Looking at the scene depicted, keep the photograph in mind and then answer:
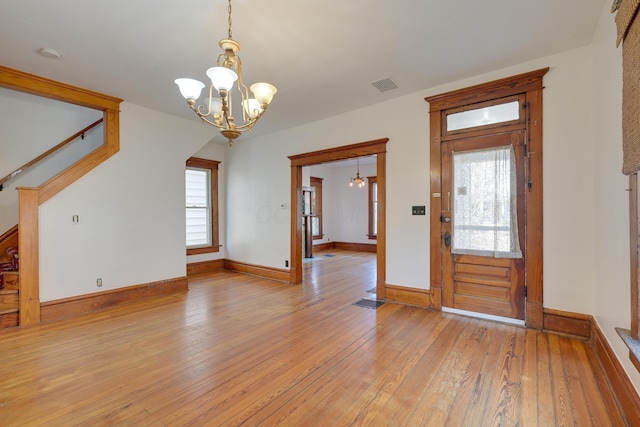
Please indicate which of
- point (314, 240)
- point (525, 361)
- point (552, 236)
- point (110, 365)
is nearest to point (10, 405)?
point (110, 365)

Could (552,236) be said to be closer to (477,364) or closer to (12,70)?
(477,364)

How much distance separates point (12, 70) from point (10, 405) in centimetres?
338

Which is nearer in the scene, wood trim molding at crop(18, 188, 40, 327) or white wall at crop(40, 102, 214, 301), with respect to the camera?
wood trim molding at crop(18, 188, 40, 327)

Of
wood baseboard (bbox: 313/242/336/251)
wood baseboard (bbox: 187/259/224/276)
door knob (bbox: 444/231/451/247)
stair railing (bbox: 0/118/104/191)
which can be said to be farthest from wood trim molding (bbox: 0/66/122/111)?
wood baseboard (bbox: 313/242/336/251)

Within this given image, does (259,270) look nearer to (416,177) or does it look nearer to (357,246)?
(416,177)

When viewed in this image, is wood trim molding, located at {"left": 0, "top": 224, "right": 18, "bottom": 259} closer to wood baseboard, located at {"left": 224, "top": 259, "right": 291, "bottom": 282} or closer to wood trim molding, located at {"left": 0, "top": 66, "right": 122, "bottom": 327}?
wood trim molding, located at {"left": 0, "top": 66, "right": 122, "bottom": 327}

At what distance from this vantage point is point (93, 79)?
3443 mm

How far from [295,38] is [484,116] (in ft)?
7.66

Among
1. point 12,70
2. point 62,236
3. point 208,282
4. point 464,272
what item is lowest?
point 208,282

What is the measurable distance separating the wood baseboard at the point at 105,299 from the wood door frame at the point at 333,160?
192 centimetres

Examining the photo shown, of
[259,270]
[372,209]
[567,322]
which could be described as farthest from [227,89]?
[372,209]

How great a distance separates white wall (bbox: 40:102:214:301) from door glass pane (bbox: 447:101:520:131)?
4041 millimetres

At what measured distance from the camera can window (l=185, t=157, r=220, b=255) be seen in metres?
6.03

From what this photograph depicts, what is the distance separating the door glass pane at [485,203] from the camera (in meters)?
3.20
